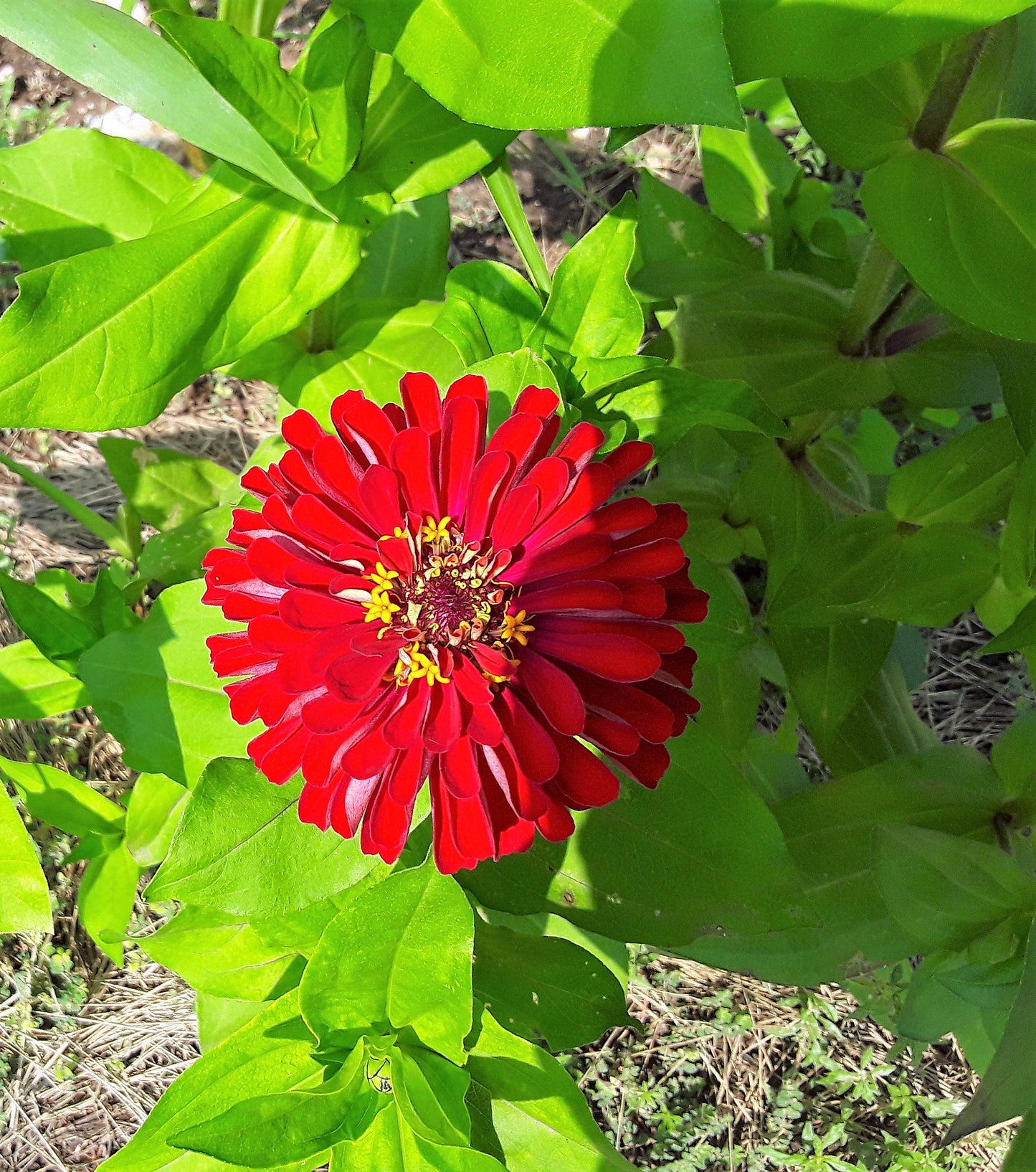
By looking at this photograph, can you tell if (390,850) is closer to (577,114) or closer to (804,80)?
(577,114)

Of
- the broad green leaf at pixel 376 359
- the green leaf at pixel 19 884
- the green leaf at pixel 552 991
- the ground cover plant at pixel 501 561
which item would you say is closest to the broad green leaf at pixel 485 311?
the ground cover plant at pixel 501 561

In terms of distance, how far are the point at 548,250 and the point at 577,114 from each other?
133cm

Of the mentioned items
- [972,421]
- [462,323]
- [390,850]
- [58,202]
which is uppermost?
[58,202]

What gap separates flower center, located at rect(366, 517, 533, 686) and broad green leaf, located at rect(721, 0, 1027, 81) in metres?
0.35

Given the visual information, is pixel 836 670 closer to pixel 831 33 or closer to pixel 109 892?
pixel 831 33

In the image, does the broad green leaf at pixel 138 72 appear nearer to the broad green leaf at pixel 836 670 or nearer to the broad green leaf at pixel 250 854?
the broad green leaf at pixel 250 854

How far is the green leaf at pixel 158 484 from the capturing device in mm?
1359

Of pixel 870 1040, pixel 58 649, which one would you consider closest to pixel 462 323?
pixel 58 649

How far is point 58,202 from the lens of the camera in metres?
0.95

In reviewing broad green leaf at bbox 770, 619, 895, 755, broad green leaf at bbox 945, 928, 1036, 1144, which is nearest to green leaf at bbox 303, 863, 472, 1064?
broad green leaf at bbox 945, 928, 1036, 1144

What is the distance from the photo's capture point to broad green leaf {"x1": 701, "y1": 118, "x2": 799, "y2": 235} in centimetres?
143

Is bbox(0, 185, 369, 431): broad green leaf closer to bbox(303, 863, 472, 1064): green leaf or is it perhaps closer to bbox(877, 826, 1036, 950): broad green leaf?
bbox(303, 863, 472, 1064): green leaf

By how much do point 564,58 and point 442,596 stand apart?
0.36 m

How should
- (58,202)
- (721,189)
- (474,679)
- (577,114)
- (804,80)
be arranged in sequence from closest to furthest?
(577,114)
(474,679)
(804,80)
(58,202)
(721,189)
